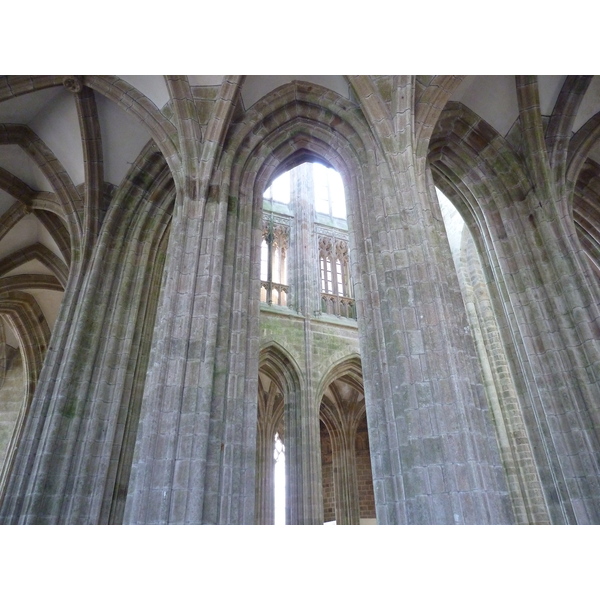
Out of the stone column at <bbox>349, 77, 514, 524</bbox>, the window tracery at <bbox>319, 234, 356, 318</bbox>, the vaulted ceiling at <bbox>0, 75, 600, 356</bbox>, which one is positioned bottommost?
the stone column at <bbox>349, 77, 514, 524</bbox>

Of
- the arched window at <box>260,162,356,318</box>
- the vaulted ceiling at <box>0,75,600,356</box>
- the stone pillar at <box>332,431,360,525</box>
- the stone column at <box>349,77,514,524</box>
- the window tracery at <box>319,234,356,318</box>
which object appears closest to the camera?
the stone column at <box>349,77,514,524</box>

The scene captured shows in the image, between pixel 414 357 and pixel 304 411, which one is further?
pixel 304 411

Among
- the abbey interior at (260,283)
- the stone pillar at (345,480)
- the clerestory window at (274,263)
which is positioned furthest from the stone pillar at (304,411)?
the stone pillar at (345,480)

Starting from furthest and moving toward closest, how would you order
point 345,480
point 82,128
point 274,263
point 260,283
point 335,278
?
point 345,480 → point 335,278 → point 274,263 → point 82,128 → point 260,283

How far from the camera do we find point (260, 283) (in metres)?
8.80

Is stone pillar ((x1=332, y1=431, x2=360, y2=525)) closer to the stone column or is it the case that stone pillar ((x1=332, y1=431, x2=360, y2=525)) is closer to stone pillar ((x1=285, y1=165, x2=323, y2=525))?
stone pillar ((x1=285, y1=165, x2=323, y2=525))

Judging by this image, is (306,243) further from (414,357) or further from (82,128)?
(414,357)

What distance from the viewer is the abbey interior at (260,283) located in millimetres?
5672

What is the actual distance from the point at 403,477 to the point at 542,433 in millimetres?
3212

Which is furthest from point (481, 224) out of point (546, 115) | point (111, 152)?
point (111, 152)

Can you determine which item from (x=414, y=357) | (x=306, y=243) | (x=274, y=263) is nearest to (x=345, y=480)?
(x=274, y=263)

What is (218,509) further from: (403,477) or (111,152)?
(111,152)

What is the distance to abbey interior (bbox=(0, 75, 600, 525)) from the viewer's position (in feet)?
18.6

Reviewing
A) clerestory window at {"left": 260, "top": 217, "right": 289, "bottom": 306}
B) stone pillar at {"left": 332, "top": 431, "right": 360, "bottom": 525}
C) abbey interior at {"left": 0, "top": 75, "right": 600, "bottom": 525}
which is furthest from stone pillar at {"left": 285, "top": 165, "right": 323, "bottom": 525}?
stone pillar at {"left": 332, "top": 431, "right": 360, "bottom": 525}
